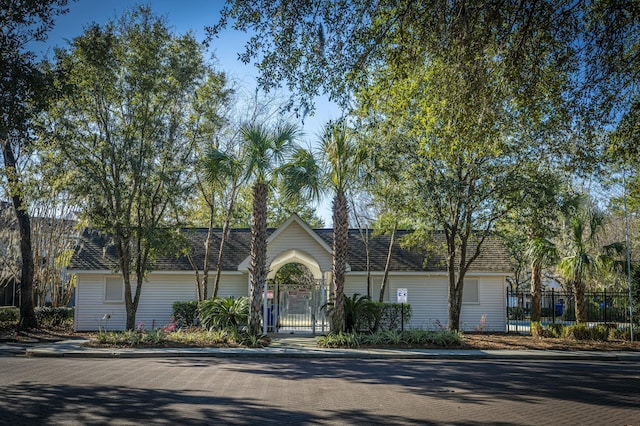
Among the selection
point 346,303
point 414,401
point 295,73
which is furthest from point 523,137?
point 414,401

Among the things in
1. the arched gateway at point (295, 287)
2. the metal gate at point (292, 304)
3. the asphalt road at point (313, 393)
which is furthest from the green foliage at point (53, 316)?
the asphalt road at point (313, 393)

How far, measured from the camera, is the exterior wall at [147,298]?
26.5 meters

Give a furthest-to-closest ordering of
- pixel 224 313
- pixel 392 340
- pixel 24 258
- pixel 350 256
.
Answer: pixel 350 256 < pixel 24 258 < pixel 224 313 < pixel 392 340

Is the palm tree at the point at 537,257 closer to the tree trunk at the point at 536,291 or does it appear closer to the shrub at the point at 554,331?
the tree trunk at the point at 536,291

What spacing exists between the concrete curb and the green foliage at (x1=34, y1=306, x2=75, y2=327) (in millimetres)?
8614

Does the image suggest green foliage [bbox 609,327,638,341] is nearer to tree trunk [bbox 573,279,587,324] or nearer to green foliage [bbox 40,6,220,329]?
tree trunk [bbox 573,279,587,324]

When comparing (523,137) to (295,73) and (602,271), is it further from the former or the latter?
(295,73)

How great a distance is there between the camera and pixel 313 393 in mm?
10812

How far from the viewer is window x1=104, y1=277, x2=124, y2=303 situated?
88.0 feet

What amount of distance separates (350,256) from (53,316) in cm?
1473

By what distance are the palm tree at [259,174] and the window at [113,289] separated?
9.59 m

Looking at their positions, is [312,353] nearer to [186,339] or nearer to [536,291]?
[186,339]

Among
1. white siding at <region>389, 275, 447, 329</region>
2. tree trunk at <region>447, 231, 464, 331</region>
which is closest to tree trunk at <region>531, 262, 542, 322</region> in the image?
white siding at <region>389, 275, 447, 329</region>

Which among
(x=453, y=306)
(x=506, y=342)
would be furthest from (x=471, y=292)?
(x=506, y=342)
